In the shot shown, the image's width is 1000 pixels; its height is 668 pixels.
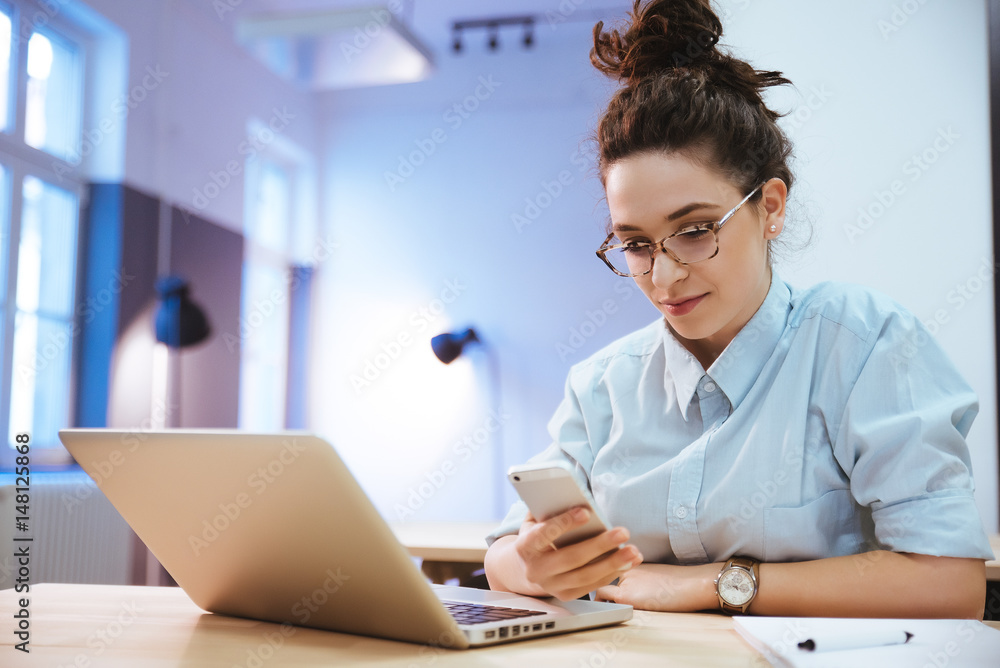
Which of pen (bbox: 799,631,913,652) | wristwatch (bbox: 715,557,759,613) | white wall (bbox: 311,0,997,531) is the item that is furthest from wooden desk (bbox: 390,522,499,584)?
white wall (bbox: 311,0,997,531)

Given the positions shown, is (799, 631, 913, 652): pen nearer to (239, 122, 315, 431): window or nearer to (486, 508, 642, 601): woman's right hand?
(486, 508, 642, 601): woman's right hand

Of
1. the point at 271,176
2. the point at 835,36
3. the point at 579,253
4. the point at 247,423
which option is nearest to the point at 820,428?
the point at 835,36

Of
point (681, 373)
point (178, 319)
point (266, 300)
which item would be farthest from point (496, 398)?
point (681, 373)

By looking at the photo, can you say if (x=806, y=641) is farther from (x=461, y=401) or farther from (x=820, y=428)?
(x=461, y=401)

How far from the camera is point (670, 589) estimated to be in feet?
3.17

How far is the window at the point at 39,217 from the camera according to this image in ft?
10.9

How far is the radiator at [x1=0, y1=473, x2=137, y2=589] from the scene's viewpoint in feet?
10.2

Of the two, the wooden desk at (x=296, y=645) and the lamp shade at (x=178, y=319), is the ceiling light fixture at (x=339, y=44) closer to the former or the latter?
the lamp shade at (x=178, y=319)

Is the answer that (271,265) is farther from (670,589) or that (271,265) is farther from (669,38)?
(670,589)

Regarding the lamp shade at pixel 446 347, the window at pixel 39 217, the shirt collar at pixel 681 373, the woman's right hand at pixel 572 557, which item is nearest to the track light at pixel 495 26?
the lamp shade at pixel 446 347

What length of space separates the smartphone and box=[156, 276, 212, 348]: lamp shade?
3294 millimetres

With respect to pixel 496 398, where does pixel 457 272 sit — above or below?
above

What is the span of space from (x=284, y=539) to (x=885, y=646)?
1.71ft

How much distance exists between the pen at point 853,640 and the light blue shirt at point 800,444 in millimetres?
293
